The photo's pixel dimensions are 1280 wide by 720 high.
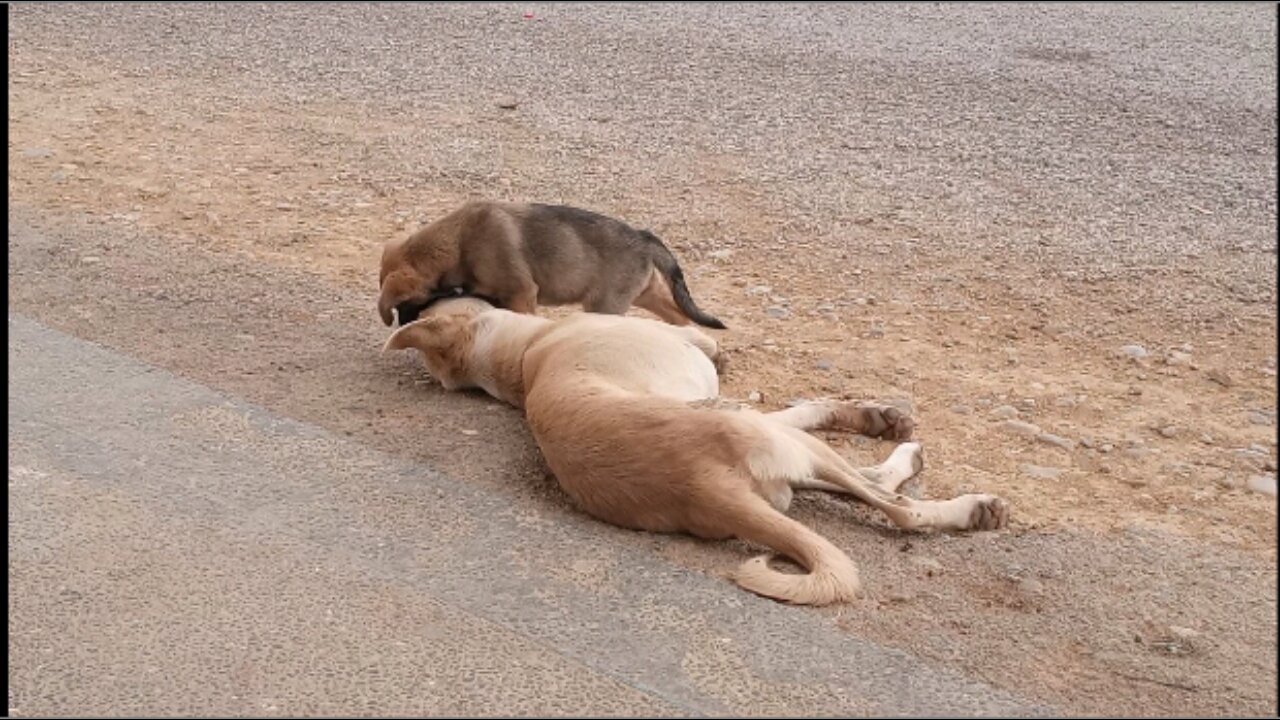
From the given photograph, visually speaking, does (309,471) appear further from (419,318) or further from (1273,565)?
(1273,565)

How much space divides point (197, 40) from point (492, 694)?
9285 mm

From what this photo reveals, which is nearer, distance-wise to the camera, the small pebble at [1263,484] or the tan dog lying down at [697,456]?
the tan dog lying down at [697,456]

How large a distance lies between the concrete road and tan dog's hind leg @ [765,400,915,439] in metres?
1.14

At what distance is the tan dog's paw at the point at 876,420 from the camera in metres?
5.80

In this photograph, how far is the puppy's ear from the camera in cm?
616

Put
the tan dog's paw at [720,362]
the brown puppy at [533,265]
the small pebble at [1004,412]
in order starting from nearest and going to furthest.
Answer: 1. the small pebble at [1004,412]
2. the tan dog's paw at [720,362]
3. the brown puppy at [533,265]

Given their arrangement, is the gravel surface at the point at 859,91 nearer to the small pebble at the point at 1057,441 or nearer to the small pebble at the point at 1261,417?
the small pebble at the point at 1261,417

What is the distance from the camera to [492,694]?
4.10m

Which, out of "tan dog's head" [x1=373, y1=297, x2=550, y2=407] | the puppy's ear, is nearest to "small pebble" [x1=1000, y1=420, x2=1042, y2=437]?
"tan dog's head" [x1=373, y1=297, x2=550, y2=407]

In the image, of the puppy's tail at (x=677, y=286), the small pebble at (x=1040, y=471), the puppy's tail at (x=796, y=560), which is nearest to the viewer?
the puppy's tail at (x=796, y=560)

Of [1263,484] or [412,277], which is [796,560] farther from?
[412,277]

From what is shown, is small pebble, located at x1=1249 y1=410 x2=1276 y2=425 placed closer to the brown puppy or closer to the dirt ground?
the dirt ground

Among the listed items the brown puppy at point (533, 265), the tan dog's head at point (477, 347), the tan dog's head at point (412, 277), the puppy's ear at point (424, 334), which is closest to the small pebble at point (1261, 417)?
the brown puppy at point (533, 265)

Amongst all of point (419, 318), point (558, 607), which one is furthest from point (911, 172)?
point (558, 607)
